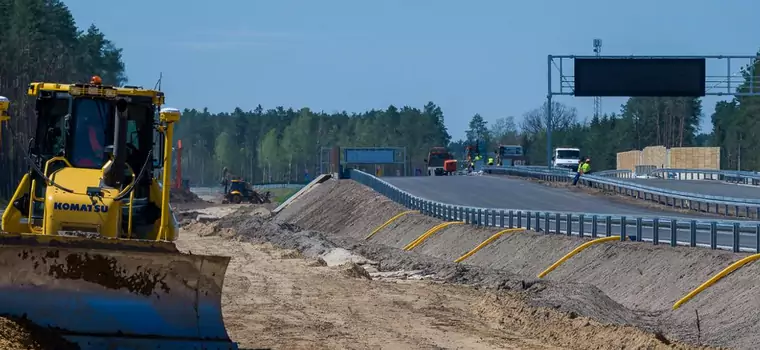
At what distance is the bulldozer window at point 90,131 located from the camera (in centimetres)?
1447

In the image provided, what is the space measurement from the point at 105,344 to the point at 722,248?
43.2 feet

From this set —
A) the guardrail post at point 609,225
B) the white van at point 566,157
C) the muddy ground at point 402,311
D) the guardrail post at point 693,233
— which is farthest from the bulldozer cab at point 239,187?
the guardrail post at point 693,233

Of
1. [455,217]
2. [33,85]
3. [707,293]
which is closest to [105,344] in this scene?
[33,85]

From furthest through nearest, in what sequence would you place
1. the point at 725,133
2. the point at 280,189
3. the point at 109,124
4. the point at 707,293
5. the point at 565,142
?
the point at 565,142 < the point at 725,133 < the point at 280,189 < the point at 707,293 < the point at 109,124

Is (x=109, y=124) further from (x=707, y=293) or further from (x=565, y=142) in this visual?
(x=565, y=142)

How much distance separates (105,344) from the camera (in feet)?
39.2

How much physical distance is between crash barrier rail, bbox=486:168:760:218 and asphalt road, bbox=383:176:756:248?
84 cm

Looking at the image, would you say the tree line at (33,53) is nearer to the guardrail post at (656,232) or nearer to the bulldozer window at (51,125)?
the guardrail post at (656,232)

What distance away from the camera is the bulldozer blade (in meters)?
11.9

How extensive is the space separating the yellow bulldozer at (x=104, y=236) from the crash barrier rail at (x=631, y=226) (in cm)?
1071

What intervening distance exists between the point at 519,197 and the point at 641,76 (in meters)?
10.3

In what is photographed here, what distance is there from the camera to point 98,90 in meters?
14.4

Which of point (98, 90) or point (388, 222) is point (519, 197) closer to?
point (388, 222)

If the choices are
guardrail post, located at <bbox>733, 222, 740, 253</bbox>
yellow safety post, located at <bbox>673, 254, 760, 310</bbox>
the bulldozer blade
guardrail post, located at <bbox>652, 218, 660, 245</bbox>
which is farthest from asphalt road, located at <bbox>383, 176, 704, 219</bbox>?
the bulldozer blade
